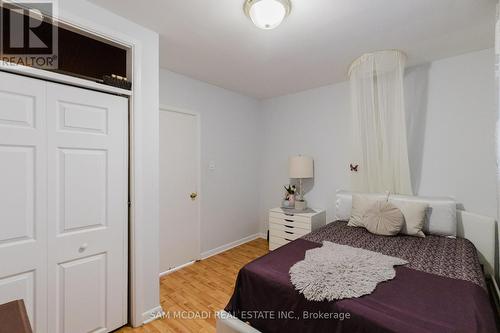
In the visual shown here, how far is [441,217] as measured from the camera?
2.34 m

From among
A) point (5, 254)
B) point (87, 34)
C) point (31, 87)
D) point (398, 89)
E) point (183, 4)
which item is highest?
point (183, 4)

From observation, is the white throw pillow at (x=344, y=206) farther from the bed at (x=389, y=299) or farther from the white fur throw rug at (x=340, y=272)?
the white fur throw rug at (x=340, y=272)

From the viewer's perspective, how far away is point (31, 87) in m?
1.49

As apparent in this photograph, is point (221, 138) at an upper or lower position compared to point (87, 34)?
lower

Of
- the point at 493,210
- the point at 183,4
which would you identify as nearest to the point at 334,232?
the point at 493,210

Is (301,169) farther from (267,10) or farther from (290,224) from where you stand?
(267,10)

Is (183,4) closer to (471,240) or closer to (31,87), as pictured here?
(31,87)

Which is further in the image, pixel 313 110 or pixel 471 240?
pixel 313 110

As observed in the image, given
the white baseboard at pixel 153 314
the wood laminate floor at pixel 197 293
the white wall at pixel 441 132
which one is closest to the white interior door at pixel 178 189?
the wood laminate floor at pixel 197 293

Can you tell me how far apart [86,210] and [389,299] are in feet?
6.59

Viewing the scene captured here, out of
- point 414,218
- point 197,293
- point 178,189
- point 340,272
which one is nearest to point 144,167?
point 178,189

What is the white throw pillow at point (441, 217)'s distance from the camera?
7.56 feet

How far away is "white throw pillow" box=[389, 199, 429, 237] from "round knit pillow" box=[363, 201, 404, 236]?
67mm

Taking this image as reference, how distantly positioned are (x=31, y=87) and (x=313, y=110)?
3.21 meters
